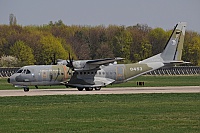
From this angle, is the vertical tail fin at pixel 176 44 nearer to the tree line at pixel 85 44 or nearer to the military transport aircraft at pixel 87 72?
the military transport aircraft at pixel 87 72

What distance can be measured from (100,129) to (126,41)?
127888mm

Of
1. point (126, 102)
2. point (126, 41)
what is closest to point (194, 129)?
point (126, 102)

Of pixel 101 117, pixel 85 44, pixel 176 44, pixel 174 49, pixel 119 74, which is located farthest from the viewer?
pixel 85 44

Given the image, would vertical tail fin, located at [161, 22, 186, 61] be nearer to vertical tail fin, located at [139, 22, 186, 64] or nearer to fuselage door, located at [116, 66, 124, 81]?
vertical tail fin, located at [139, 22, 186, 64]

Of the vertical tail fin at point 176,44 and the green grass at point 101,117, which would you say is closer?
the green grass at point 101,117

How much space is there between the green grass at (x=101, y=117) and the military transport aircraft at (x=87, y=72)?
1531cm

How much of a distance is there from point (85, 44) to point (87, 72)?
101 meters

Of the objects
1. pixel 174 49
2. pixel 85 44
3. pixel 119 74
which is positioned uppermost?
pixel 85 44

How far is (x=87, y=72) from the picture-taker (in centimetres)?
5622

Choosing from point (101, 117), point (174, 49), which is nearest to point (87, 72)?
point (174, 49)

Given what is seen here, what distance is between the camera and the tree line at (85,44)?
13425 centimetres

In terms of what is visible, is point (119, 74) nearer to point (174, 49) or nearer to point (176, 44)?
point (174, 49)

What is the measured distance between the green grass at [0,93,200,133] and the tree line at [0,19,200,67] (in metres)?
89.4

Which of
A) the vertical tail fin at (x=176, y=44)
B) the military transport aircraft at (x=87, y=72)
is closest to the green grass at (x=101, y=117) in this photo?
the military transport aircraft at (x=87, y=72)
